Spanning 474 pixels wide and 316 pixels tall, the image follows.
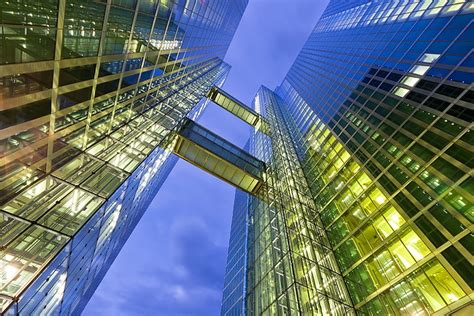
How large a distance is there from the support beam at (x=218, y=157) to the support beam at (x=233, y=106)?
26819 millimetres

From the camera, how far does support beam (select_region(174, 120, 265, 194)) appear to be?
33.7m

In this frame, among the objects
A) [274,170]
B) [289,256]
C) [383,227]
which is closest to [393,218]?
[383,227]

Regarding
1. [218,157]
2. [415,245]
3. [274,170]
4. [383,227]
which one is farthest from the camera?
[274,170]

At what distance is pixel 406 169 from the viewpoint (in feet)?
62.1

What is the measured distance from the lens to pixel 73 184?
13.7 meters

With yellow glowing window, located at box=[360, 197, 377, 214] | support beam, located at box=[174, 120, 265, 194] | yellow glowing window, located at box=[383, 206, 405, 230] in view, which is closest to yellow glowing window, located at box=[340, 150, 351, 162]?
yellow glowing window, located at box=[360, 197, 377, 214]

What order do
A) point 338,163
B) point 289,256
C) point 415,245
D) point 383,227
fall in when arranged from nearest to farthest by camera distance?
point 415,245 → point 383,227 → point 289,256 → point 338,163

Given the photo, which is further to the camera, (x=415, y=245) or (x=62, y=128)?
(x=415, y=245)

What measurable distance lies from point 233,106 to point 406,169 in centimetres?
5058

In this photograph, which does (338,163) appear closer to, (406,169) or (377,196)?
(377,196)

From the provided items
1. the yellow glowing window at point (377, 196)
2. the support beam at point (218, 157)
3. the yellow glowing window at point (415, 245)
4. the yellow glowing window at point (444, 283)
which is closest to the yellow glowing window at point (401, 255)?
the yellow glowing window at point (415, 245)

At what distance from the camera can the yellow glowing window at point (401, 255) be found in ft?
51.7

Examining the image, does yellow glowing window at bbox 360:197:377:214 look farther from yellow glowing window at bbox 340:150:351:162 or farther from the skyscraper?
yellow glowing window at bbox 340:150:351:162

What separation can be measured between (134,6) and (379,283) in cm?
2376
